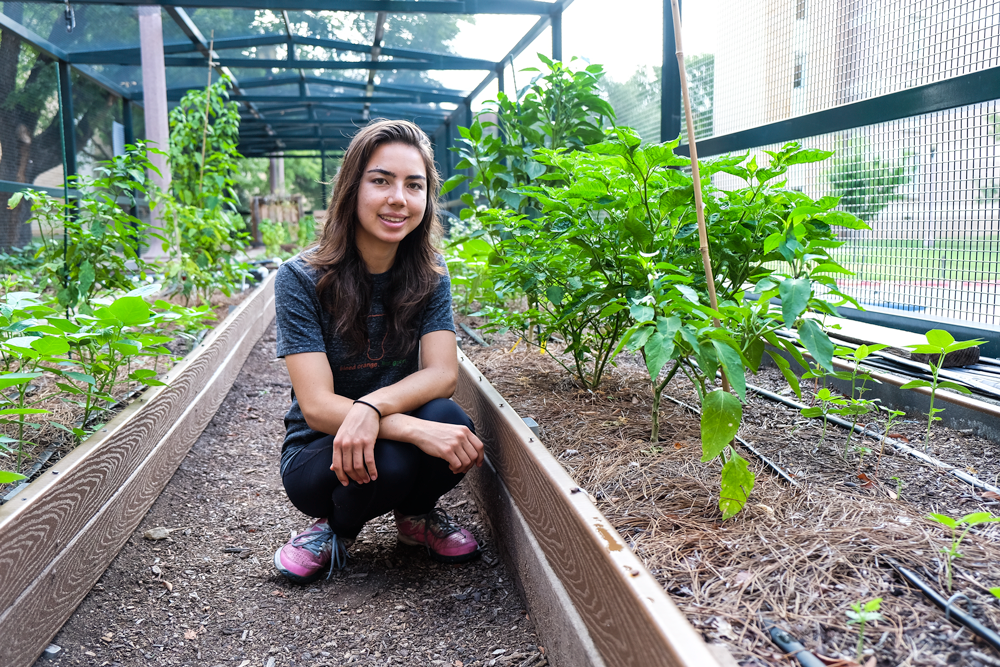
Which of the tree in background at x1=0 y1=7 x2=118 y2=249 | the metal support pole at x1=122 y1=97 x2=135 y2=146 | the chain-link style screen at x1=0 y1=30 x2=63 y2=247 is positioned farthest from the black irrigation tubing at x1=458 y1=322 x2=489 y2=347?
the metal support pole at x1=122 y1=97 x2=135 y2=146

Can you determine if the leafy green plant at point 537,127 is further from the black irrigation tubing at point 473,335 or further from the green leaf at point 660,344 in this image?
the green leaf at point 660,344

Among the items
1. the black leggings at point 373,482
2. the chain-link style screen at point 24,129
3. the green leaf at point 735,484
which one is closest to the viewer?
the green leaf at point 735,484

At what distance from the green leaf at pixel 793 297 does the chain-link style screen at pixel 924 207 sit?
1406mm

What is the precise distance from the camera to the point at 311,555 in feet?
6.24

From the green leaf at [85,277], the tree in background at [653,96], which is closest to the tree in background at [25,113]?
the green leaf at [85,277]

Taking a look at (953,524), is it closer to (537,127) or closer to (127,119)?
(537,127)

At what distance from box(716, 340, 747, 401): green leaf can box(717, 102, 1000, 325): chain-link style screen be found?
4.94ft

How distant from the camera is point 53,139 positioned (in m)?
6.77

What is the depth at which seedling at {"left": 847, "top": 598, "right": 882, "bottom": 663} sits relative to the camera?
94 centimetres

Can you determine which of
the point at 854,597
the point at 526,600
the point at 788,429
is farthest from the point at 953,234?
the point at 526,600

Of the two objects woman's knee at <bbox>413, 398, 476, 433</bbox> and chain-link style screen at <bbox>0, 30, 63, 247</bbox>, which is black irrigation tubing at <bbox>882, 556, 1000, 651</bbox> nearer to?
woman's knee at <bbox>413, 398, 476, 433</bbox>

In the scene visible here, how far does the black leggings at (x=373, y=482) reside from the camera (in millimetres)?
1828

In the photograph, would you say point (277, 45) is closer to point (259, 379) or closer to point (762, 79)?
point (259, 379)

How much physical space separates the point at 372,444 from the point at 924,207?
2.24 metres
